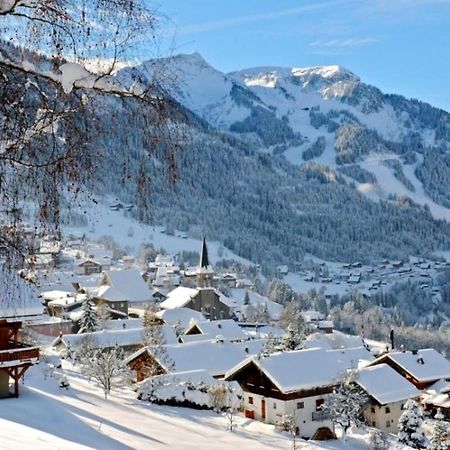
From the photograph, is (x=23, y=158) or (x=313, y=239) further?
(x=313, y=239)

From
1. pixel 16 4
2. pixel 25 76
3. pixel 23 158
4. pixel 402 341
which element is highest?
pixel 16 4

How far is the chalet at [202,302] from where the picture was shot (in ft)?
201

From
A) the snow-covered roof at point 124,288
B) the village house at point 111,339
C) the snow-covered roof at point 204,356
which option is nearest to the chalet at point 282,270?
the snow-covered roof at point 124,288

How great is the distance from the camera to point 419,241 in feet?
589

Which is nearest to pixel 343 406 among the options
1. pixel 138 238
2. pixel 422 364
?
pixel 422 364

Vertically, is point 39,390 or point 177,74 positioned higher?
point 177,74

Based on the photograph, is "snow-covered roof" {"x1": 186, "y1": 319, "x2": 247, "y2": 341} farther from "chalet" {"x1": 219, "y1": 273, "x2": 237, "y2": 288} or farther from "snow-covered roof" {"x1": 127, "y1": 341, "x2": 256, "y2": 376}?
"chalet" {"x1": 219, "y1": 273, "x2": 237, "y2": 288}

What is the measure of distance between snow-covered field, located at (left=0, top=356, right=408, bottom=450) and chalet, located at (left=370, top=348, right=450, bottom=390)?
11301 mm

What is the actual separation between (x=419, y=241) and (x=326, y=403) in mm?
162523

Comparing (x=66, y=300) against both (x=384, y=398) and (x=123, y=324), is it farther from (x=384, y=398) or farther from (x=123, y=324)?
(x=384, y=398)

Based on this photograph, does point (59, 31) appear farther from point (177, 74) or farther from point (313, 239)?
point (313, 239)

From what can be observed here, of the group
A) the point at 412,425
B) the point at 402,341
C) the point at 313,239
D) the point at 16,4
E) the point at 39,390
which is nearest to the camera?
the point at 16,4

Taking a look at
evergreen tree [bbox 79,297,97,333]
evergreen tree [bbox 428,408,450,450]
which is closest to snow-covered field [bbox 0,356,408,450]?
evergreen tree [bbox 428,408,450,450]

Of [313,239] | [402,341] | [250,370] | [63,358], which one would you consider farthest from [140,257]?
[250,370]
